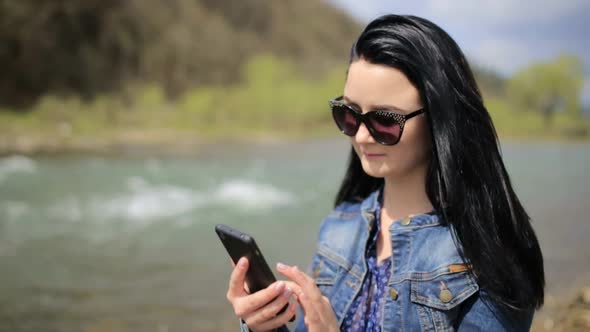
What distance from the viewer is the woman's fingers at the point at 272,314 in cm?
94

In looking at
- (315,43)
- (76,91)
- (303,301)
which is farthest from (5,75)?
(303,301)

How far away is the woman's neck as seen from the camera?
112 centimetres

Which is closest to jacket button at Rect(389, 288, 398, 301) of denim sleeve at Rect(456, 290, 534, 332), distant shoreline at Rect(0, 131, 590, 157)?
denim sleeve at Rect(456, 290, 534, 332)

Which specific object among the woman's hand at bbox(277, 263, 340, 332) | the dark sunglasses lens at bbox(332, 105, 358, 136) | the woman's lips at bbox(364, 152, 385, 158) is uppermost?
the dark sunglasses lens at bbox(332, 105, 358, 136)

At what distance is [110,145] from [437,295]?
1201 centimetres

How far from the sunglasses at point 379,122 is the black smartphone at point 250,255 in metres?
0.34

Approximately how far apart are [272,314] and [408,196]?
41cm

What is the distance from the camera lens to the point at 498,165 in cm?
102

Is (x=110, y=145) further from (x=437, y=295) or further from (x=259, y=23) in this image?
(x=259, y=23)

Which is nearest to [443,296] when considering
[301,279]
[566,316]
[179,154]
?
[301,279]

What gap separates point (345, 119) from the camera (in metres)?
1.10

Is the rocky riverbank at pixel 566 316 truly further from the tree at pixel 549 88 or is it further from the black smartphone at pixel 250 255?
the tree at pixel 549 88

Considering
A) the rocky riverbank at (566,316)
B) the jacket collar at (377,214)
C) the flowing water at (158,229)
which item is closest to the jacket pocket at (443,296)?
the jacket collar at (377,214)

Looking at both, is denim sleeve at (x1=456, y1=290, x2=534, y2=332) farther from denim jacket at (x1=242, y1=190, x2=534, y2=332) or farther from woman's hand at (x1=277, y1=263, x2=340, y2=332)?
woman's hand at (x1=277, y1=263, x2=340, y2=332)
